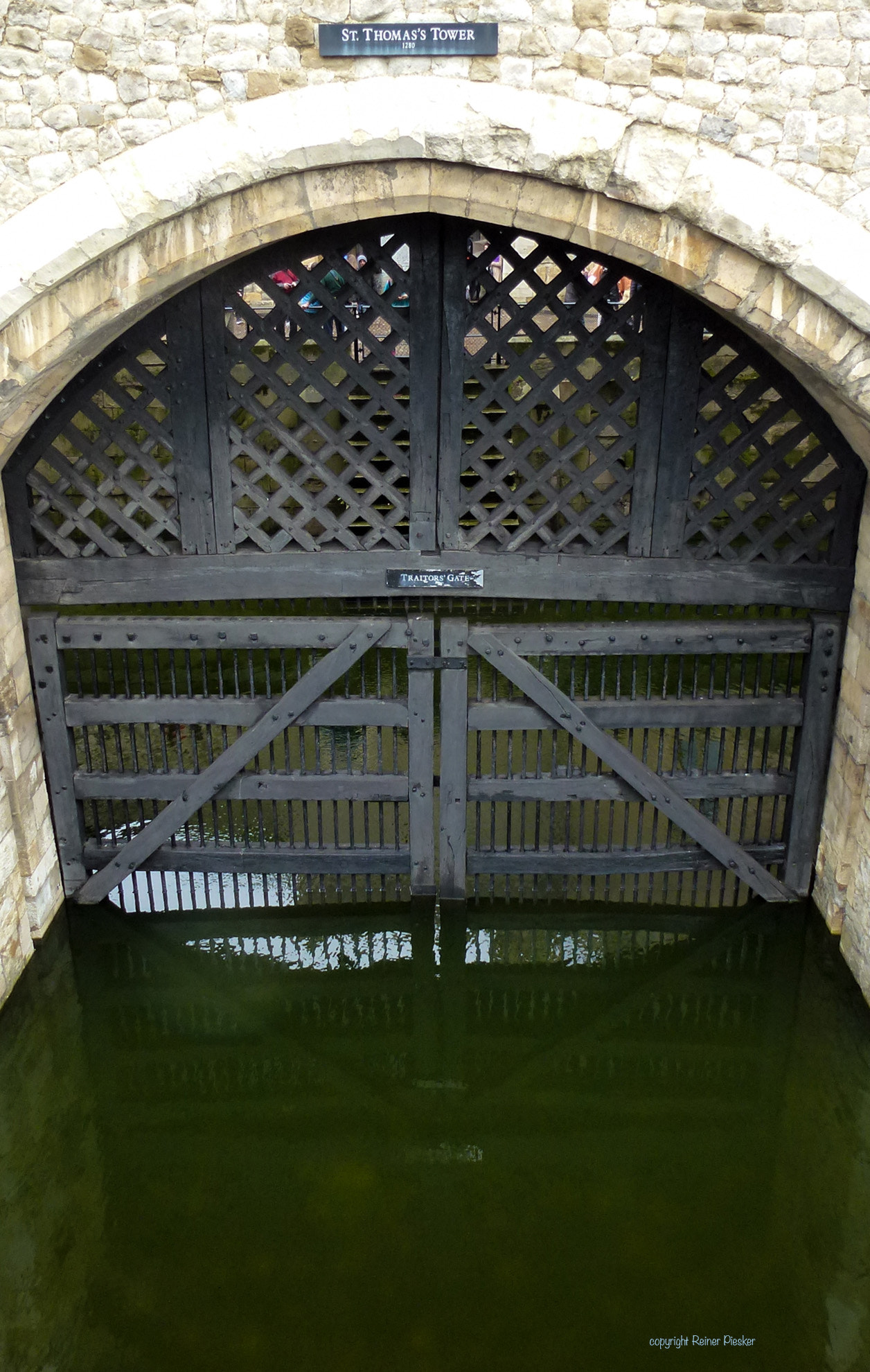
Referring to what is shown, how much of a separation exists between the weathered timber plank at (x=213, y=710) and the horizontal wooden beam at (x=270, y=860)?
0.83 meters

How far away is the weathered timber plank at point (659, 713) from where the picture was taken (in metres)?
6.03

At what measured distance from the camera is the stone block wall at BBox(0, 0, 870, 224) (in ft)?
13.4

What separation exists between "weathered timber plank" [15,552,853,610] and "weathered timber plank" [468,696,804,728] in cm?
60

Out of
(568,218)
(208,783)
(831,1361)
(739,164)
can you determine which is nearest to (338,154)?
(568,218)

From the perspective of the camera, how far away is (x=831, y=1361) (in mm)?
4051

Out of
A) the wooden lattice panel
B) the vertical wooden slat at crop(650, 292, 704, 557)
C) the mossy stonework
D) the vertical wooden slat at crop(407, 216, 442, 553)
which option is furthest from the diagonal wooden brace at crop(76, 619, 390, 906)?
the mossy stonework

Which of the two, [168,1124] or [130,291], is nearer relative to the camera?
[130,291]

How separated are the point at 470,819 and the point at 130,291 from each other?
4.23 metres

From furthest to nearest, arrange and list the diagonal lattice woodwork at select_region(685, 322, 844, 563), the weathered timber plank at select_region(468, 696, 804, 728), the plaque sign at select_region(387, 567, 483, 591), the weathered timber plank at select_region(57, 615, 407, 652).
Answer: the weathered timber plank at select_region(468, 696, 804, 728), the weathered timber plank at select_region(57, 615, 407, 652), the plaque sign at select_region(387, 567, 483, 591), the diagonal lattice woodwork at select_region(685, 322, 844, 563)

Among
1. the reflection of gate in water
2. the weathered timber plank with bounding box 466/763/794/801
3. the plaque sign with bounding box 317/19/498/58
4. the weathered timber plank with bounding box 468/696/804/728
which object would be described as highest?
the plaque sign with bounding box 317/19/498/58

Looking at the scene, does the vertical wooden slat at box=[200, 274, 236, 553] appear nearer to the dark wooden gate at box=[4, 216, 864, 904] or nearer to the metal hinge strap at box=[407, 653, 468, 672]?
the dark wooden gate at box=[4, 216, 864, 904]

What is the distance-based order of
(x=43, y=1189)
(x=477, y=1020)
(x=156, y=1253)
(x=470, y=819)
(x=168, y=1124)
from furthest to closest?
A: (x=470, y=819), (x=477, y=1020), (x=168, y=1124), (x=43, y=1189), (x=156, y=1253)

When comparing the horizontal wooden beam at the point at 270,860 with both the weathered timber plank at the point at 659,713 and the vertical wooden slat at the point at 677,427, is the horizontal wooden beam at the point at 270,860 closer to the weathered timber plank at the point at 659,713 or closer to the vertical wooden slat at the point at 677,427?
the weathered timber plank at the point at 659,713

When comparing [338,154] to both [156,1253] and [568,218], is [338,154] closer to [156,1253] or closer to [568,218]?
[568,218]
